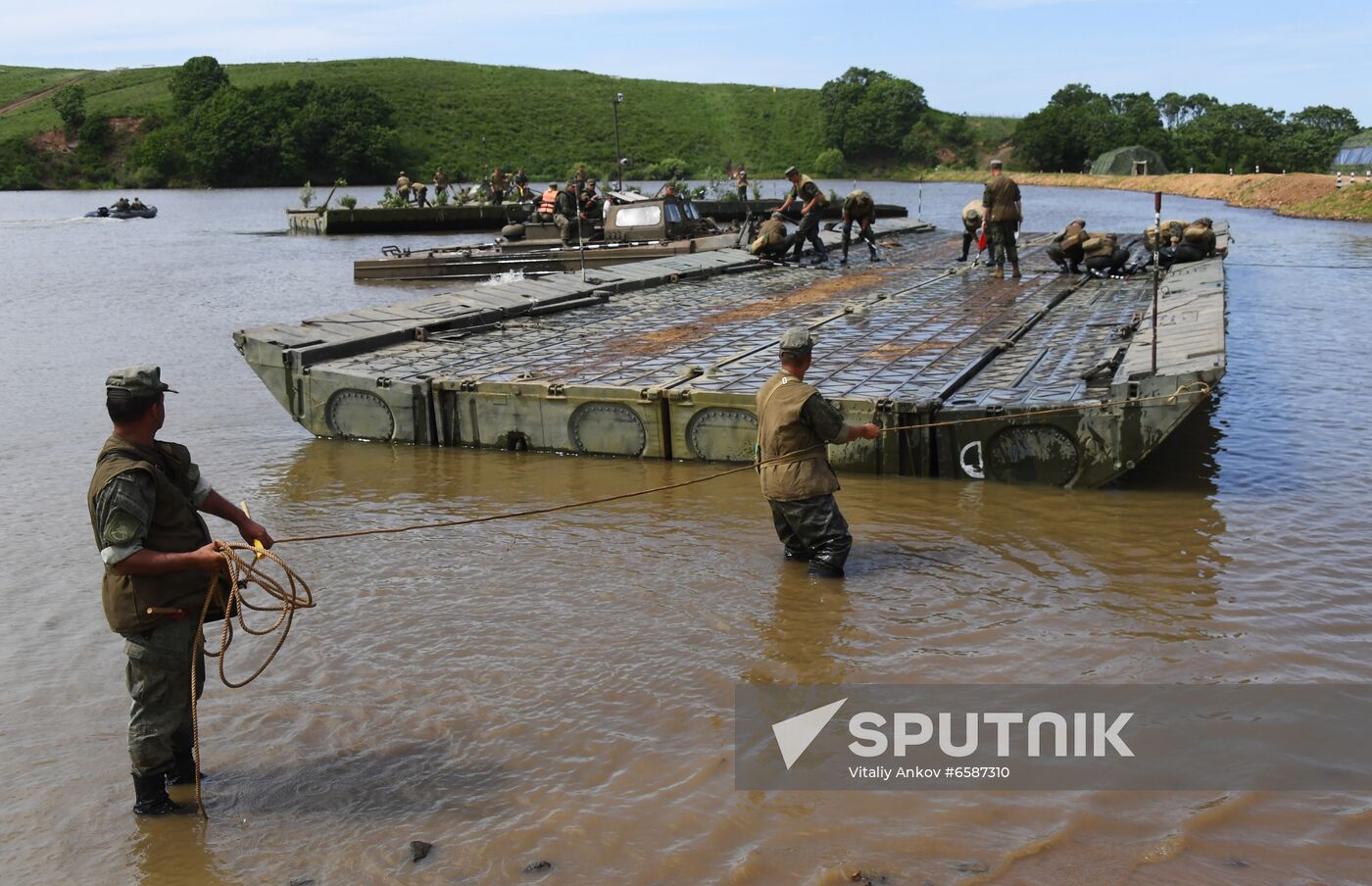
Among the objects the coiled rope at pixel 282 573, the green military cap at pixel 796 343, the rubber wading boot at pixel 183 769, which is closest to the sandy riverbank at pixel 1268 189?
the coiled rope at pixel 282 573

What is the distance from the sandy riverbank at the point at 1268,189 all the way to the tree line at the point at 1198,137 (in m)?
7.44

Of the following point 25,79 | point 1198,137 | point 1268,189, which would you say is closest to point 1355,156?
point 1268,189

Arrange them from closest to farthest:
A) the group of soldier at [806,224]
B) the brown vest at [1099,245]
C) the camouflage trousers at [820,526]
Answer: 1. the camouflage trousers at [820,526]
2. the brown vest at [1099,245]
3. the group of soldier at [806,224]

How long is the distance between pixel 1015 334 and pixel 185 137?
9313 cm

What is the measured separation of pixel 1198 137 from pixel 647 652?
90.1 m

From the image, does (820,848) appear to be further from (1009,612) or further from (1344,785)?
(1009,612)

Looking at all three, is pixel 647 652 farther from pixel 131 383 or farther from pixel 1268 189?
pixel 1268 189

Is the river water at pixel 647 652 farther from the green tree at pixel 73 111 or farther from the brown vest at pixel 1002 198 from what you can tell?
the green tree at pixel 73 111

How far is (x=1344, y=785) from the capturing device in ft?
16.7

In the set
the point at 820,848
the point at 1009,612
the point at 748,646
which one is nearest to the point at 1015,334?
the point at 1009,612

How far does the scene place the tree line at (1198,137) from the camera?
8050cm

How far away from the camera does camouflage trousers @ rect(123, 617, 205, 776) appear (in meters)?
4.84

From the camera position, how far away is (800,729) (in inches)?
225

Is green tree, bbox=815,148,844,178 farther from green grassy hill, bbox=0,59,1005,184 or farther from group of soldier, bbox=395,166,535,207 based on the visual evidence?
group of soldier, bbox=395,166,535,207
